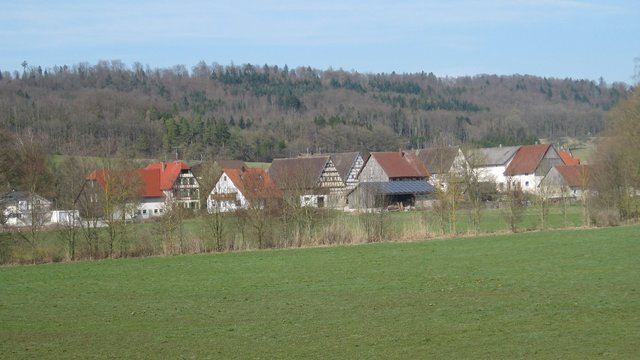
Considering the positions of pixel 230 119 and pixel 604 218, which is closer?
pixel 604 218

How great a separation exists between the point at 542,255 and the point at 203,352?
1664 cm

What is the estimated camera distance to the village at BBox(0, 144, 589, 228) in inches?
1417

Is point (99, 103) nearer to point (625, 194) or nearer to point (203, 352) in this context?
point (625, 194)

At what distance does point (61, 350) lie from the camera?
12.8m

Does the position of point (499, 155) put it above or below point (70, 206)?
above

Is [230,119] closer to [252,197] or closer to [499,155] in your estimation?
[499,155]

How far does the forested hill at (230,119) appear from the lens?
11325 cm

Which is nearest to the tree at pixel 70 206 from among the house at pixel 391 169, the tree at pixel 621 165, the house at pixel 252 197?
the house at pixel 252 197

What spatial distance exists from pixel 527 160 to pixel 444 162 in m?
24.8

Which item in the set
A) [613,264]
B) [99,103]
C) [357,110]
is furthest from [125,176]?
[357,110]

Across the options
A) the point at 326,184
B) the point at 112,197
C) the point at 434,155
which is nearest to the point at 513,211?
the point at 112,197

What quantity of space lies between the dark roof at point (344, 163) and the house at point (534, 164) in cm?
1812

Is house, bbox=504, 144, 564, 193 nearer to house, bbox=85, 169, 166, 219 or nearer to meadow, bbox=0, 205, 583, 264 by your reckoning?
meadow, bbox=0, 205, 583, 264

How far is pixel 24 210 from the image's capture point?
36062mm
